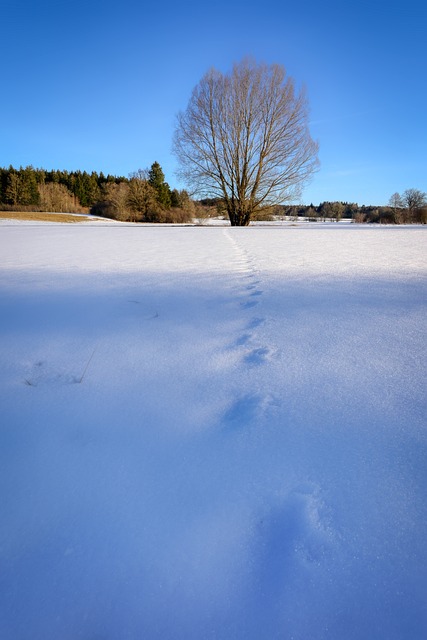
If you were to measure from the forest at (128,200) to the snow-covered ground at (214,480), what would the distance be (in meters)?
12.8

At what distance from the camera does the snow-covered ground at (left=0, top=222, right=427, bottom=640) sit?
462 mm

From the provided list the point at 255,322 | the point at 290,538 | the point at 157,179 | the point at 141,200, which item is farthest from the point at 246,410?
the point at 157,179

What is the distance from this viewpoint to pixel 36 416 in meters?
0.84

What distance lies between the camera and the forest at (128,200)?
2512 centimetres

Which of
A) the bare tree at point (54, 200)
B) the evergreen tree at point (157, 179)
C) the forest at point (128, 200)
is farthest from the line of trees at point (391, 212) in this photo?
the bare tree at point (54, 200)

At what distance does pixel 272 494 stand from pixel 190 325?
91cm

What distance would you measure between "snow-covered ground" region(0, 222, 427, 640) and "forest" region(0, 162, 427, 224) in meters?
12.8

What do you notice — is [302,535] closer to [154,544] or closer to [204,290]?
[154,544]

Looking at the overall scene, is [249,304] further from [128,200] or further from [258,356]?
[128,200]

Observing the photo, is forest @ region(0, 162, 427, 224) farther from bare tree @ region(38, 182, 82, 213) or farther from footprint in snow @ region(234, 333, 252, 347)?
footprint in snow @ region(234, 333, 252, 347)

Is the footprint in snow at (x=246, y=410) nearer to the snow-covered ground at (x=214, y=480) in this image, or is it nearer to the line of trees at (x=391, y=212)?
the snow-covered ground at (x=214, y=480)

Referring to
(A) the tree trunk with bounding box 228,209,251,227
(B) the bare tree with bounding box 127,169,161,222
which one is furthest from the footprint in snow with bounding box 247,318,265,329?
(B) the bare tree with bounding box 127,169,161,222

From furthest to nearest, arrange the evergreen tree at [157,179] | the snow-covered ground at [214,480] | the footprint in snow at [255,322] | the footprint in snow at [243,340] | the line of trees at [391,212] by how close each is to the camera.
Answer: the evergreen tree at [157,179] < the line of trees at [391,212] < the footprint in snow at [255,322] < the footprint in snow at [243,340] < the snow-covered ground at [214,480]

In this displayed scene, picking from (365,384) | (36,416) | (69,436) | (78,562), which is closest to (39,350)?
(36,416)
